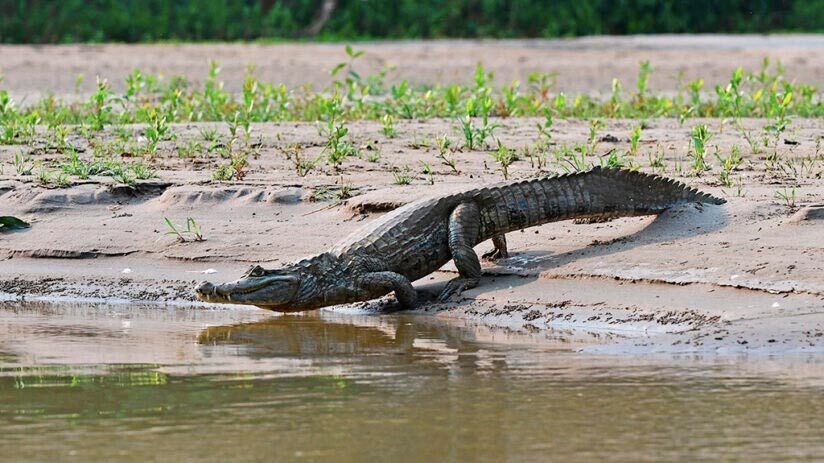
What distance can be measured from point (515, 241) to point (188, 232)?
6.15 feet

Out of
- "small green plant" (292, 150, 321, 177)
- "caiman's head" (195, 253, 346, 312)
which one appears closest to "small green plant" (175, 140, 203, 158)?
"small green plant" (292, 150, 321, 177)

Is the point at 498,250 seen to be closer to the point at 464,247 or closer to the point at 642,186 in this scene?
the point at 464,247

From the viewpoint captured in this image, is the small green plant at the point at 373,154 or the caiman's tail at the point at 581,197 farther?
the small green plant at the point at 373,154

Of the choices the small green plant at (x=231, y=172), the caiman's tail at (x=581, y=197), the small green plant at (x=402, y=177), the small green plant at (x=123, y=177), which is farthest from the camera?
the small green plant at (x=231, y=172)

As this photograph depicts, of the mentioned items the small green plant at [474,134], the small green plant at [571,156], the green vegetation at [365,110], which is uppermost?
the green vegetation at [365,110]

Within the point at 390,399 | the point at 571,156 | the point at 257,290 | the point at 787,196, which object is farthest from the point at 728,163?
the point at 390,399

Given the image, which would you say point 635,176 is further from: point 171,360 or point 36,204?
point 36,204

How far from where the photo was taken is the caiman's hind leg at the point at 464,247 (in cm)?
686

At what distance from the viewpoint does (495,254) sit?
7.25 m

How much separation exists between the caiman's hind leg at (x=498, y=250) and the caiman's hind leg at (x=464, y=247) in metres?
0.19

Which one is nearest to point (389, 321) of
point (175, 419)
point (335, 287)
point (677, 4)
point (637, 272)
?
point (335, 287)

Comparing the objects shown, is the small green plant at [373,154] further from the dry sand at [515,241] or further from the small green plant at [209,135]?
the small green plant at [209,135]

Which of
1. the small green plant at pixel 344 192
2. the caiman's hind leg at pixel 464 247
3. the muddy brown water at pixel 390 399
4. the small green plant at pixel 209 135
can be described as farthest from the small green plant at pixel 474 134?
the muddy brown water at pixel 390 399

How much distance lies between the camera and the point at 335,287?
22.3 feet
